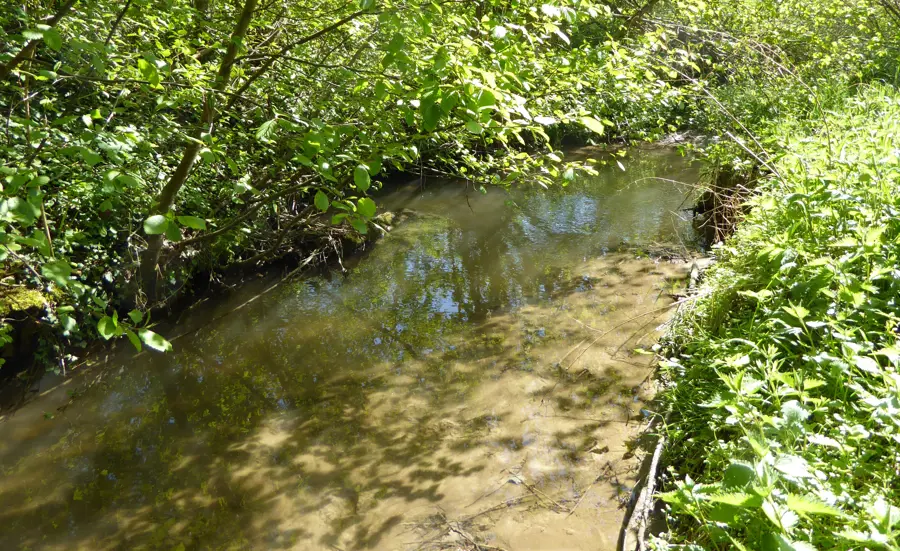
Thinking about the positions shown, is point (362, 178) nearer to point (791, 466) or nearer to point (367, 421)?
point (791, 466)

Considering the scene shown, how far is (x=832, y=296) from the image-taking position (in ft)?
8.89

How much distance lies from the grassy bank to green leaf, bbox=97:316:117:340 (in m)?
1.98

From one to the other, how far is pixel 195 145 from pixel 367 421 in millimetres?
2475

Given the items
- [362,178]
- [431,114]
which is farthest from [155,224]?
[431,114]

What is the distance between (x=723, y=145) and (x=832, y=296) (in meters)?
5.04

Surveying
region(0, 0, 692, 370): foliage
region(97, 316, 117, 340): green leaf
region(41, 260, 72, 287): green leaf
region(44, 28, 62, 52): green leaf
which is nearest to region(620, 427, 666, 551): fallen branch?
region(0, 0, 692, 370): foliage

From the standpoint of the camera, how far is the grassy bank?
1713mm

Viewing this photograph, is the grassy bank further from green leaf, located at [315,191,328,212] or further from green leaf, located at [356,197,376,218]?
green leaf, located at [315,191,328,212]

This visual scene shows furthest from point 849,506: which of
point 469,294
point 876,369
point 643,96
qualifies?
point 469,294

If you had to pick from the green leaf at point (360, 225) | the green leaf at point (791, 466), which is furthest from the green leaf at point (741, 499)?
the green leaf at point (360, 225)

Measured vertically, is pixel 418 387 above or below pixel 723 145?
below

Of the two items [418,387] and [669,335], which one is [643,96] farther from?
[418,387]

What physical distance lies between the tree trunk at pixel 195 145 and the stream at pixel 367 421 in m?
1.14

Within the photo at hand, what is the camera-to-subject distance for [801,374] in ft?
8.20
